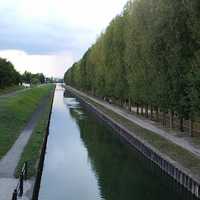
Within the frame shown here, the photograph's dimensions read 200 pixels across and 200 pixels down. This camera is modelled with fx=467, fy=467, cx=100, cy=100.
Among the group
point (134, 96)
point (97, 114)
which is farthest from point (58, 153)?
point (97, 114)

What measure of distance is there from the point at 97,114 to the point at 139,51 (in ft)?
57.2

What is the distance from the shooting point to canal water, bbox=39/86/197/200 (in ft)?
66.0

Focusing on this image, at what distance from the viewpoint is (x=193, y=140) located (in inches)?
1172

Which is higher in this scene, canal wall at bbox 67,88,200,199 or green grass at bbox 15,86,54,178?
green grass at bbox 15,86,54,178

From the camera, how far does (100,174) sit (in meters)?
24.2

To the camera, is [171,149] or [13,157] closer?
[13,157]

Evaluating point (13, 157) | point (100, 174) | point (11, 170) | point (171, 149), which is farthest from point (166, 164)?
point (11, 170)

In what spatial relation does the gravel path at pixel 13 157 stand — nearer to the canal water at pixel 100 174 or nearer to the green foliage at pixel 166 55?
the canal water at pixel 100 174

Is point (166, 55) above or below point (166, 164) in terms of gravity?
above

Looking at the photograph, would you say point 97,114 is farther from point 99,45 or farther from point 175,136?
point 175,136

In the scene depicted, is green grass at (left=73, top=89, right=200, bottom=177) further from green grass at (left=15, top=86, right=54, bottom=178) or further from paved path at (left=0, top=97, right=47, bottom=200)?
paved path at (left=0, top=97, right=47, bottom=200)

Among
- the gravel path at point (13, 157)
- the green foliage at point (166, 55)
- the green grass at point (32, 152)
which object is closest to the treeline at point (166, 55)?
the green foliage at point (166, 55)

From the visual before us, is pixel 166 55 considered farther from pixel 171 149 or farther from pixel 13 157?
pixel 13 157

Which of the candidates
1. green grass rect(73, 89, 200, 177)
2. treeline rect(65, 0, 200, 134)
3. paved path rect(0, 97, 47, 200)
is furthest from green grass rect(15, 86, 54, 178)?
treeline rect(65, 0, 200, 134)
